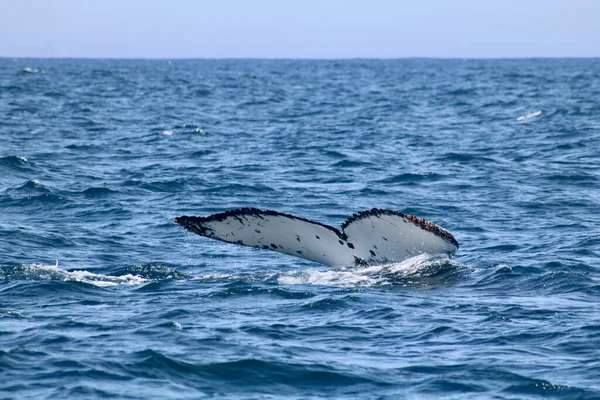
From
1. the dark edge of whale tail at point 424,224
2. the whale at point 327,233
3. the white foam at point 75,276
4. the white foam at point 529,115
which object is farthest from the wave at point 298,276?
the white foam at point 529,115

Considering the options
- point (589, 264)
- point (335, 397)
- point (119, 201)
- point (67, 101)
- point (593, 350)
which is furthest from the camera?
point (67, 101)

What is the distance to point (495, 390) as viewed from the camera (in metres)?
7.96

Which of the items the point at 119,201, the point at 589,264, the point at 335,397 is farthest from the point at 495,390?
the point at 119,201

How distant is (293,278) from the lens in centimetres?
1223

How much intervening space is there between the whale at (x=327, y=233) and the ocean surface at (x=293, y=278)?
0.49 metres

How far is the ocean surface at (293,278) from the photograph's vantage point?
328 inches

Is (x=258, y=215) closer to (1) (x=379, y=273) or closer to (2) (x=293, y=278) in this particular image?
(1) (x=379, y=273)

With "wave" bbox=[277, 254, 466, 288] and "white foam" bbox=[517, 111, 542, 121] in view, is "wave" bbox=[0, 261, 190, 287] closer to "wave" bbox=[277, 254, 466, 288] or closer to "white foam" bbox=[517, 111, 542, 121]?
"wave" bbox=[277, 254, 466, 288]

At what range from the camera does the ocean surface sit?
8320 millimetres

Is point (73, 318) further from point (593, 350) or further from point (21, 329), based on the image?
point (593, 350)

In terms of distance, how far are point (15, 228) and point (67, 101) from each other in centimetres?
3581

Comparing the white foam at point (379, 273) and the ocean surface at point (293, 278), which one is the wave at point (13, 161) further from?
the white foam at point (379, 273)

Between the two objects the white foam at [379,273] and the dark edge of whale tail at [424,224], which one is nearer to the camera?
the dark edge of whale tail at [424,224]

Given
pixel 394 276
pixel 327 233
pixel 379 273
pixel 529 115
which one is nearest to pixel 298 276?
pixel 379 273
